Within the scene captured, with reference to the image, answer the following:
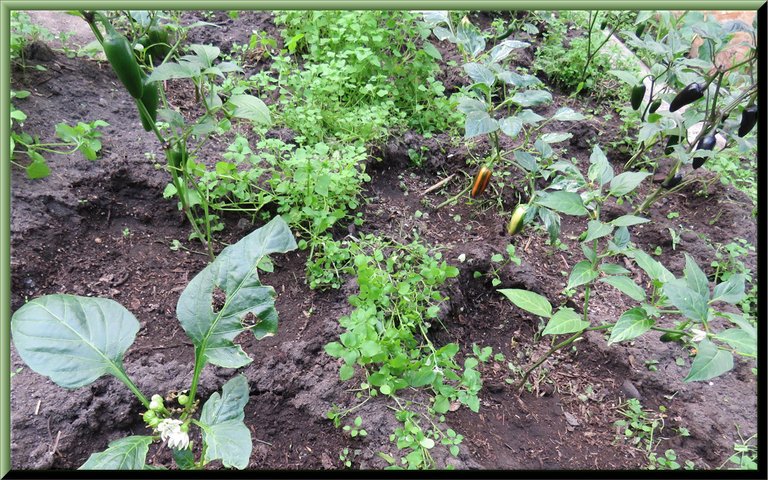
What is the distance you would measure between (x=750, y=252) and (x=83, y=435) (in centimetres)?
273

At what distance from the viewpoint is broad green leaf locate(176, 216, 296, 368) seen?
3.72 ft

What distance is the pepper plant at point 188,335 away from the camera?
38.9 inches

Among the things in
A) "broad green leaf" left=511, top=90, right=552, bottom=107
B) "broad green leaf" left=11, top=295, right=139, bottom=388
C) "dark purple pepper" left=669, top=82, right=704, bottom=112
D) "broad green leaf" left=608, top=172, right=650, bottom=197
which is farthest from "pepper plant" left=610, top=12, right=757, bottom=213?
"broad green leaf" left=11, top=295, right=139, bottom=388

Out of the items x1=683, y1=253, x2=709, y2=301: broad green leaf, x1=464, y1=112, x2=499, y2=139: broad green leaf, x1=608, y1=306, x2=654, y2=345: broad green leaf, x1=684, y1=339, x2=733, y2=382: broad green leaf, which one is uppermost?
x1=464, y1=112, x2=499, y2=139: broad green leaf

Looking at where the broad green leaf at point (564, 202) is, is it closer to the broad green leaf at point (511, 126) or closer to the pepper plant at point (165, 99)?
the broad green leaf at point (511, 126)

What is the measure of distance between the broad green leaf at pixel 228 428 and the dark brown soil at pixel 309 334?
32 cm

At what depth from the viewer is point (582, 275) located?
1.31 metres

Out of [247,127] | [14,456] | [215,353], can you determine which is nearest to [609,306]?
[215,353]

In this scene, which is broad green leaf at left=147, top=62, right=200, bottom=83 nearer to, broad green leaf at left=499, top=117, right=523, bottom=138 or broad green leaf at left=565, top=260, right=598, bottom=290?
broad green leaf at left=499, top=117, right=523, bottom=138

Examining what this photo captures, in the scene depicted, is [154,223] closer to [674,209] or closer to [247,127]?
[247,127]

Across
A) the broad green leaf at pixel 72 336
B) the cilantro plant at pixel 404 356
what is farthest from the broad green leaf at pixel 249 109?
the broad green leaf at pixel 72 336

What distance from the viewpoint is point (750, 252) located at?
2.24 metres

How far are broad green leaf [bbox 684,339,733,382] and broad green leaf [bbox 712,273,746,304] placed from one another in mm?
192

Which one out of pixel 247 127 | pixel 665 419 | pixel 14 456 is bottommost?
pixel 665 419
